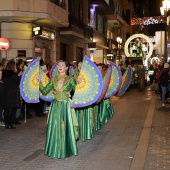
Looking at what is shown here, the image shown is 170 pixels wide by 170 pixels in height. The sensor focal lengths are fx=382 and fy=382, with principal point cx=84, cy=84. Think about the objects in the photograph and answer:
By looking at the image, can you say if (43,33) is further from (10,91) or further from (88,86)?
(88,86)

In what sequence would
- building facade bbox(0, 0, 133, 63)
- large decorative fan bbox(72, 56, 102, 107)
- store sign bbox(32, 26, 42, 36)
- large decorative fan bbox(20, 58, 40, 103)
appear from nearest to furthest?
large decorative fan bbox(72, 56, 102, 107), large decorative fan bbox(20, 58, 40, 103), building facade bbox(0, 0, 133, 63), store sign bbox(32, 26, 42, 36)

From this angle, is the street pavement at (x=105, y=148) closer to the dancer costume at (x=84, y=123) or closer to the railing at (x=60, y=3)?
the dancer costume at (x=84, y=123)

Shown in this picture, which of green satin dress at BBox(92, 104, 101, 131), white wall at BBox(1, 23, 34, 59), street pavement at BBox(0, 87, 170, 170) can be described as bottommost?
street pavement at BBox(0, 87, 170, 170)

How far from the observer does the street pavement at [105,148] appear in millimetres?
6652

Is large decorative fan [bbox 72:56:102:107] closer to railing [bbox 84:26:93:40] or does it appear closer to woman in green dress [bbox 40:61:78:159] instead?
woman in green dress [bbox 40:61:78:159]

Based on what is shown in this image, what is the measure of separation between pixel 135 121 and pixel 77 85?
17.3ft

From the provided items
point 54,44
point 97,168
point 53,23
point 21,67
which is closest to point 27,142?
point 97,168

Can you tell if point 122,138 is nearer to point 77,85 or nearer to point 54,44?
point 77,85

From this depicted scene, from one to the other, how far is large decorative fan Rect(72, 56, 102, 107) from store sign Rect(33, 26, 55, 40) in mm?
13019

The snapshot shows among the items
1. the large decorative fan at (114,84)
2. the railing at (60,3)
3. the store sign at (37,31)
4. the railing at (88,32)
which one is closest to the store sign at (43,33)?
the store sign at (37,31)

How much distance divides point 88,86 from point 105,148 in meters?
1.80

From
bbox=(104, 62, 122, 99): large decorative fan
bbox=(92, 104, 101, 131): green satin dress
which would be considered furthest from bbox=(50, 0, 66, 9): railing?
bbox=(92, 104, 101, 131): green satin dress

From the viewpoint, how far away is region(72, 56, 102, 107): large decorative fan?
678cm

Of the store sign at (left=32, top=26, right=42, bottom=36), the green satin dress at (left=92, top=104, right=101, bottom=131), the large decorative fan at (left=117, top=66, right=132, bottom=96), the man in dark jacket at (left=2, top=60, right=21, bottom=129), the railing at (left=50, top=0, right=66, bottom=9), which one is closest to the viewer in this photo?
the green satin dress at (left=92, top=104, right=101, bottom=131)
